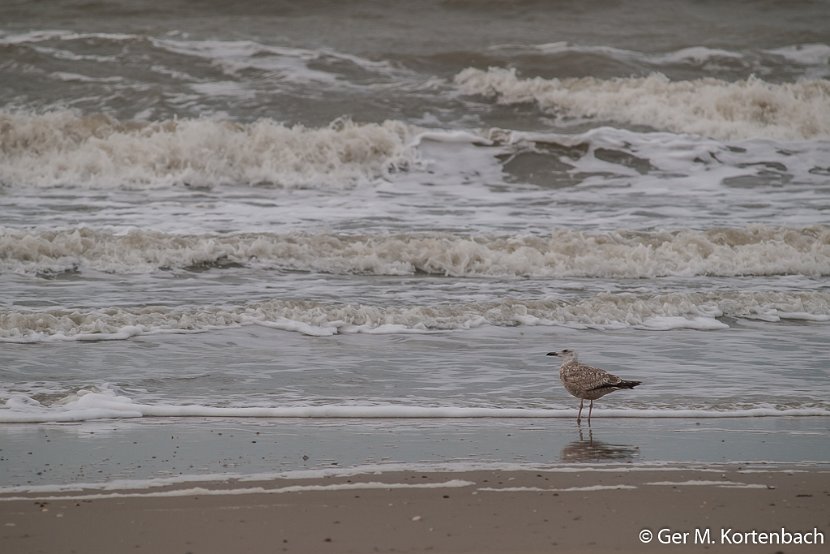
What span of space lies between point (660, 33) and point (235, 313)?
16.4 metres

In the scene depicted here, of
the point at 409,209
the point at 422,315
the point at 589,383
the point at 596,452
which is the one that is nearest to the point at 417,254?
the point at 422,315

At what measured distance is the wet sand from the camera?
13.2 ft

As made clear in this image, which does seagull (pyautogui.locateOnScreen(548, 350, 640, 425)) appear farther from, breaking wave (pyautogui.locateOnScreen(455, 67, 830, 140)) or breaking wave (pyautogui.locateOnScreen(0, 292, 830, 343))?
breaking wave (pyautogui.locateOnScreen(455, 67, 830, 140))

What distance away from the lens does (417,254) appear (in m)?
10.8

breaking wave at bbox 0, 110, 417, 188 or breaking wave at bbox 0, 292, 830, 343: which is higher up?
breaking wave at bbox 0, 110, 417, 188

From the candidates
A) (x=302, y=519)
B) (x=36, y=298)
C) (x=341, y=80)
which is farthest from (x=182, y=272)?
(x=341, y=80)

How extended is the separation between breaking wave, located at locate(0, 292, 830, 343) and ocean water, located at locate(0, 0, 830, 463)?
0.03 meters

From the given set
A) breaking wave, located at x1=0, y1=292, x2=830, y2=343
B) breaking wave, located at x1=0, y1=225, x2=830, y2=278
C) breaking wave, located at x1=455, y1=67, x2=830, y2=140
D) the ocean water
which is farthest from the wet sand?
breaking wave, located at x1=455, y1=67, x2=830, y2=140

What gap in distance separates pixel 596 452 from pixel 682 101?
1381 centimetres

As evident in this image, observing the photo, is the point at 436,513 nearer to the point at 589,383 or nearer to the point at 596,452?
the point at 596,452

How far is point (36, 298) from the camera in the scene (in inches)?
355

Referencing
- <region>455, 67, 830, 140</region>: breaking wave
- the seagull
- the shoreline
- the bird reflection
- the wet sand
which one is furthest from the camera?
<region>455, 67, 830, 140</region>: breaking wave

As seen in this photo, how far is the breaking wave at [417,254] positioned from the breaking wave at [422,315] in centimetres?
138

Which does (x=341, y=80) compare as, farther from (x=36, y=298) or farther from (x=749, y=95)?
(x=36, y=298)
